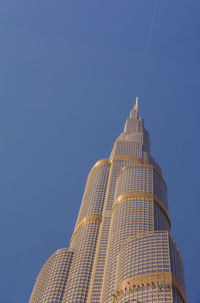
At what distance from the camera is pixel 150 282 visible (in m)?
152

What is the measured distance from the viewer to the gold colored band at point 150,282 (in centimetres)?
15088

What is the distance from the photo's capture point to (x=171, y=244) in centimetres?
17088

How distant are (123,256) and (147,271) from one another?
20229 mm

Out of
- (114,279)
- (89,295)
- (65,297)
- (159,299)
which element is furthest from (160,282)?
(65,297)

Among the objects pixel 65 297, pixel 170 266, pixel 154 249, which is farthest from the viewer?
pixel 65 297

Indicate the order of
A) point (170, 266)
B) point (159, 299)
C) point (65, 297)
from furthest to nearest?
point (65, 297) < point (170, 266) < point (159, 299)

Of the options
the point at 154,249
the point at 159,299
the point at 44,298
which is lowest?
the point at 159,299

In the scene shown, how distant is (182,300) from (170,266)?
13.9 meters

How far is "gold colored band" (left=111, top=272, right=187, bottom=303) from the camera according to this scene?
495 ft

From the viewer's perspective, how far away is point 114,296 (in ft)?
522

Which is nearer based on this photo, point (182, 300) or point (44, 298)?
point (182, 300)

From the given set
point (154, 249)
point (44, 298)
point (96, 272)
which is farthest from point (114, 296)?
point (44, 298)

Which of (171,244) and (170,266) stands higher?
(171,244)

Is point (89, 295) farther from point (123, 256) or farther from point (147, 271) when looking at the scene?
point (147, 271)
